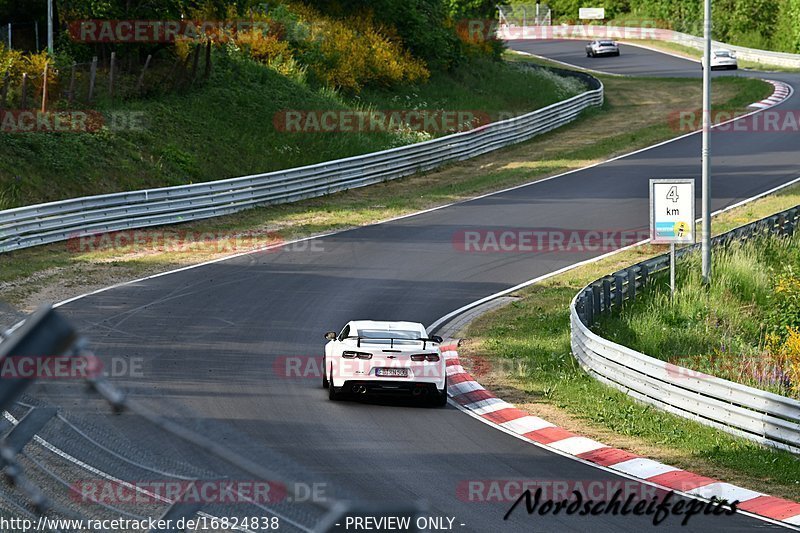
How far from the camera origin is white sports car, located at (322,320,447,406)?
15.6 metres

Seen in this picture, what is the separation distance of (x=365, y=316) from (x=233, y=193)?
33.1 ft

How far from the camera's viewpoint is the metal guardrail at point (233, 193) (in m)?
25.5

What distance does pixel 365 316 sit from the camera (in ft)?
70.8

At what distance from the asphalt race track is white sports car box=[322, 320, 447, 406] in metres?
0.30

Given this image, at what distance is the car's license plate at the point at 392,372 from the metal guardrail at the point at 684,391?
10.9 feet

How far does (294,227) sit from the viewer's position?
29703 millimetres

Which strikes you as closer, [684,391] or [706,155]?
[684,391]

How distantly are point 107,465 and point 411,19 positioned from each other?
44027 millimetres

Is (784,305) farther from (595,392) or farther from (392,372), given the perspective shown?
(392,372)

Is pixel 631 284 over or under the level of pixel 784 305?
over

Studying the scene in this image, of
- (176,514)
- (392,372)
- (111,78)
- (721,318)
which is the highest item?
(111,78)

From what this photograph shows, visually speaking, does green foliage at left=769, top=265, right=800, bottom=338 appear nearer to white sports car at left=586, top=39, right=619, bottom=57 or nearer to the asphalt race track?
the asphalt race track

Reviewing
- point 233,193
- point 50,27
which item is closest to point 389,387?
point 233,193

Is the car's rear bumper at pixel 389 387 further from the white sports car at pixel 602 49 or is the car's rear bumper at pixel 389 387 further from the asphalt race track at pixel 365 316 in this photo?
the white sports car at pixel 602 49
